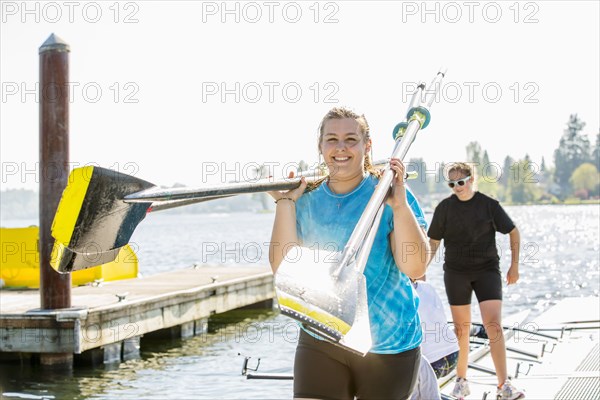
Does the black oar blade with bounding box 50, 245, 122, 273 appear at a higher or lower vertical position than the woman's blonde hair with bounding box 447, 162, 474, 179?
lower

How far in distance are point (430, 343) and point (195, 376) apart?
8265 millimetres

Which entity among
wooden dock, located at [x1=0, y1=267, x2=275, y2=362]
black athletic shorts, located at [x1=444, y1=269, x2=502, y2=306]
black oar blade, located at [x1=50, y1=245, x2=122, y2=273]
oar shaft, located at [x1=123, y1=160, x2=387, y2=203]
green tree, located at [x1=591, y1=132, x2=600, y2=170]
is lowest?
wooden dock, located at [x1=0, y1=267, x2=275, y2=362]

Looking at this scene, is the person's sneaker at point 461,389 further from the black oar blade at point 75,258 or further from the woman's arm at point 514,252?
the black oar blade at point 75,258

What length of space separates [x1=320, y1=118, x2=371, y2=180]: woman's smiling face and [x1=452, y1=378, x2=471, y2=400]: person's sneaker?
164 inches

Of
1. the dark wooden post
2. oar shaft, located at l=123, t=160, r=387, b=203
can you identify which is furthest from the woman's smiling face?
the dark wooden post

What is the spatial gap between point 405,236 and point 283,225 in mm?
605

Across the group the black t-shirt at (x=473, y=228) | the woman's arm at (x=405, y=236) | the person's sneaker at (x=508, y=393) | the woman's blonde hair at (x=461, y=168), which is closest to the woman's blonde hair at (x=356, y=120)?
the woman's arm at (x=405, y=236)

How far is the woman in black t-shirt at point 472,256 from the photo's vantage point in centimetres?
728

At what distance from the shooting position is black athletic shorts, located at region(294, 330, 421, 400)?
143 inches

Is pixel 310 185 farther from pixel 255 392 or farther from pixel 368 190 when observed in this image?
pixel 255 392

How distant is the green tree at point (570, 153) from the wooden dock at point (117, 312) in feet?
480

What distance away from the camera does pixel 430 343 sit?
19.1ft

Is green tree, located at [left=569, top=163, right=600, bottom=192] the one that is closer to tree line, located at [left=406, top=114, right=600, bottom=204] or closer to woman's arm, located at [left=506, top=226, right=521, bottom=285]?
tree line, located at [left=406, top=114, right=600, bottom=204]

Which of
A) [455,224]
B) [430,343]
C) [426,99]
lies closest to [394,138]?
[426,99]
